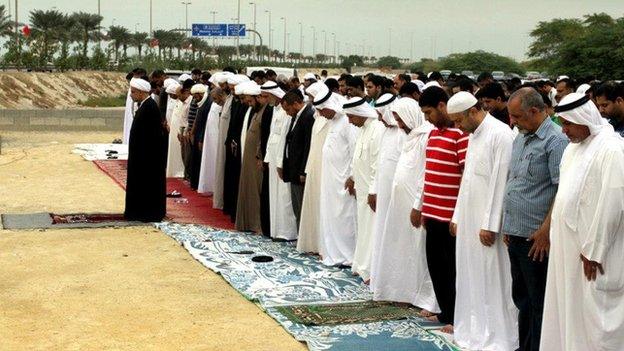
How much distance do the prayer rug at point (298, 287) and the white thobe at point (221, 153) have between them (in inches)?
48.7

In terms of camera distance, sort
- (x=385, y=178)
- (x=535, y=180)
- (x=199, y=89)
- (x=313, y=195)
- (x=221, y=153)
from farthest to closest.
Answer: (x=199, y=89), (x=221, y=153), (x=313, y=195), (x=385, y=178), (x=535, y=180)

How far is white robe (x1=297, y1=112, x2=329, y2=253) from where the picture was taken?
8461 millimetres

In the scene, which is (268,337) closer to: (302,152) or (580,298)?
(580,298)

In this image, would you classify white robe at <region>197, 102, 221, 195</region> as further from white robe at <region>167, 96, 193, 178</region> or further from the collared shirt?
the collared shirt

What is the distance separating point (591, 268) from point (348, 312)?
7.57 feet

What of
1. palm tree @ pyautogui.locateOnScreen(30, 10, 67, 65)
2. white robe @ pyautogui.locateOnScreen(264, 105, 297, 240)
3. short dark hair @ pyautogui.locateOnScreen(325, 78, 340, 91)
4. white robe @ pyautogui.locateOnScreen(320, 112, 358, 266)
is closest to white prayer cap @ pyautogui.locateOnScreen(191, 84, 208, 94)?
short dark hair @ pyautogui.locateOnScreen(325, 78, 340, 91)

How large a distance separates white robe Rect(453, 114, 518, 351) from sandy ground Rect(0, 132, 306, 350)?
1.08 m

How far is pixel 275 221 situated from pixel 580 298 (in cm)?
509

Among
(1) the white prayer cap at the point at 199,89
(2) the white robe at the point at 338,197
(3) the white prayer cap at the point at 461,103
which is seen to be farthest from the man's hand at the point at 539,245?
(1) the white prayer cap at the point at 199,89

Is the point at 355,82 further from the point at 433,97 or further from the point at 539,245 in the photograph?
the point at 539,245

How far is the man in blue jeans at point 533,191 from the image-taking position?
195 inches

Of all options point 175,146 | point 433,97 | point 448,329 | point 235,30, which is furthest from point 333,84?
point 235,30

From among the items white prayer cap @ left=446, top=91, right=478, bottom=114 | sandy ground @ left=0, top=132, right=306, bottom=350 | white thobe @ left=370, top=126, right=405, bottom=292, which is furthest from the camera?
white thobe @ left=370, top=126, right=405, bottom=292

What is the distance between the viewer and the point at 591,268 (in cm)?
447
